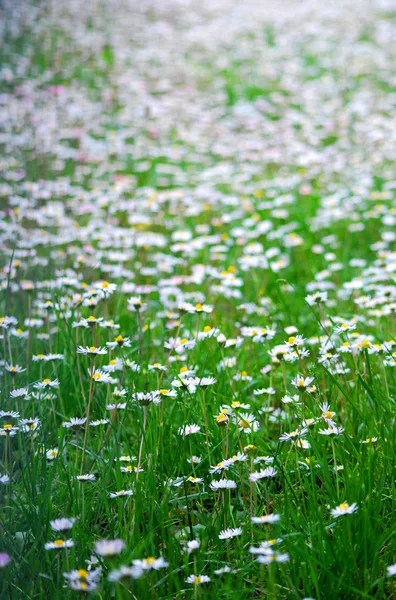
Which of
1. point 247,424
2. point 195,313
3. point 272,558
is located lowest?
point 195,313

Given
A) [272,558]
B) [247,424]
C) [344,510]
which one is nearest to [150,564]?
[272,558]

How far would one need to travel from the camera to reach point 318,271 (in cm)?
368

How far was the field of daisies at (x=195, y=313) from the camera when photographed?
1.46 metres

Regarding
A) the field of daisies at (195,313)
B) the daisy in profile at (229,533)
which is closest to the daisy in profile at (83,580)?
the field of daisies at (195,313)

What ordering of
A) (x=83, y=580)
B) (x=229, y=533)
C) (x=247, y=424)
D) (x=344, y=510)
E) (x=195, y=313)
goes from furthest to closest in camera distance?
(x=195, y=313) → (x=247, y=424) → (x=229, y=533) → (x=344, y=510) → (x=83, y=580)

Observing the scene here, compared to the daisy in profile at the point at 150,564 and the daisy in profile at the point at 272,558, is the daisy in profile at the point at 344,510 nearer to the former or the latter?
the daisy in profile at the point at 272,558

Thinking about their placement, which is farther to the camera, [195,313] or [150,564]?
[195,313]

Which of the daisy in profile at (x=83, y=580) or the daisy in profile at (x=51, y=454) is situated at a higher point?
the daisy in profile at (x=83, y=580)

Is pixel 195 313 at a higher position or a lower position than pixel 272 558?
lower

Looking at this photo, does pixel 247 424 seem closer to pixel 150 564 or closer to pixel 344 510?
pixel 344 510

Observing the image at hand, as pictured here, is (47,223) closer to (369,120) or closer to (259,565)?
(259,565)

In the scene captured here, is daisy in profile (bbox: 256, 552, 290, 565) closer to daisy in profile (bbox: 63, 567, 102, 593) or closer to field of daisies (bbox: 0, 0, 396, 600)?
field of daisies (bbox: 0, 0, 396, 600)

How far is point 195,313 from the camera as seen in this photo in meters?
2.56

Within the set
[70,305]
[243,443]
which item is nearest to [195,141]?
[70,305]
